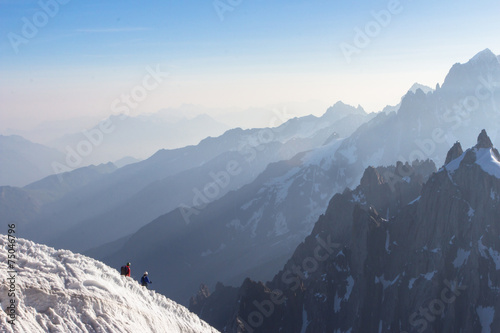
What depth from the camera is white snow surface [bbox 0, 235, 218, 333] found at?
27.9 meters

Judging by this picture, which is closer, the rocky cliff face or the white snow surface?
the white snow surface

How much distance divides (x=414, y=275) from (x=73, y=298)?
5414 inches

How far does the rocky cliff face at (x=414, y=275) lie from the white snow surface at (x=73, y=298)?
113 meters

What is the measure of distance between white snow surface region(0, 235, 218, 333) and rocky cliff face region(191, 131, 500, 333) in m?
113

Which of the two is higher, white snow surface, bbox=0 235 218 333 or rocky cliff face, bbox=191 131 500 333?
white snow surface, bbox=0 235 218 333

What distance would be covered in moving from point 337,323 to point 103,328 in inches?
5759

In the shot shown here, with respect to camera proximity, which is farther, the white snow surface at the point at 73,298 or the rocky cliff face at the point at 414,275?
the rocky cliff face at the point at 414,275

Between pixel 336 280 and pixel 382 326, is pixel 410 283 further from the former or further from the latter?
pixel 336 280

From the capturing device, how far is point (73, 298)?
30500mm

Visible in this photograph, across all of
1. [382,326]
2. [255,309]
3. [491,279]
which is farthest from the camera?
[255,309]

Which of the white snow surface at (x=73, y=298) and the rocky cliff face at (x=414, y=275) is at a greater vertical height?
the white snow surface at (x=73, y=298)

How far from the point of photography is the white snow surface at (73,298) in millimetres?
27938

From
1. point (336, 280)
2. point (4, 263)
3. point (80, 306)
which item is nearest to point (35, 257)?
point (4, 263)

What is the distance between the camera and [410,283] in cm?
14600
